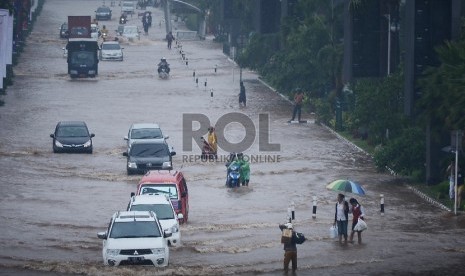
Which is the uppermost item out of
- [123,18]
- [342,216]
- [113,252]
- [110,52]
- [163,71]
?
[123,18]

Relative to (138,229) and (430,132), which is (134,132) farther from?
(138,229)

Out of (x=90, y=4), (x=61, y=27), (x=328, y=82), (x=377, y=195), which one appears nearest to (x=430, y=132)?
(x=377, y=195)

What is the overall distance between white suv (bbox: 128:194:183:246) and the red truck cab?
8.54ft

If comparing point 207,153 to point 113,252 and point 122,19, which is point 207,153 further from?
point 122,19

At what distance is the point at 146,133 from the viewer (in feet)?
198

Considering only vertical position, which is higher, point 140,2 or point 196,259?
point 140,2

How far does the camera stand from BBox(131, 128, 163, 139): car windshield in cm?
5988

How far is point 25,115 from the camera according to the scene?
73.2m

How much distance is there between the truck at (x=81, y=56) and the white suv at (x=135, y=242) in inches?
2179

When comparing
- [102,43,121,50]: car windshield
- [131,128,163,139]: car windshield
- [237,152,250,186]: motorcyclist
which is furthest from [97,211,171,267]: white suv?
[102,43,121,50]: car windshield

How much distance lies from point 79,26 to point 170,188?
71.8 meters

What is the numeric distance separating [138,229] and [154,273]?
1.78 metres

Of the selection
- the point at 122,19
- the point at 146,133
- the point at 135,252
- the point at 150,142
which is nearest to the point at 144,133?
the point at 146,133

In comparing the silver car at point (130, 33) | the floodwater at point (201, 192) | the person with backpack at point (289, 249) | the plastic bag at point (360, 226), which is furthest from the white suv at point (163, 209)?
the silver car at point (130, 33)
